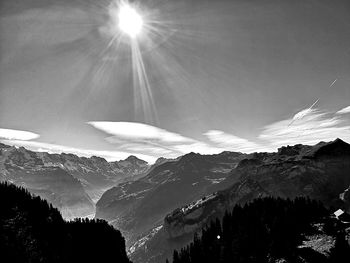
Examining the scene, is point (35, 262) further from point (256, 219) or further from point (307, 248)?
point (256, 219)

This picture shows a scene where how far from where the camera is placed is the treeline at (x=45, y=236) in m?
97.1

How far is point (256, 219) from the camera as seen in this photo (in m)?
195

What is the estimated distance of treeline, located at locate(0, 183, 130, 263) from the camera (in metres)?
97.1

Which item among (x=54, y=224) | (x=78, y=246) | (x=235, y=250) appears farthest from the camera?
(x=235, y=250)

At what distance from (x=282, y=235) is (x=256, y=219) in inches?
2503

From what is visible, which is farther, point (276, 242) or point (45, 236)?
point (276, 242)

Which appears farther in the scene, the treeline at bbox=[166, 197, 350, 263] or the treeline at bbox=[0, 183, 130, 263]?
the treeline at bbox=[166, 197, 350, 263]

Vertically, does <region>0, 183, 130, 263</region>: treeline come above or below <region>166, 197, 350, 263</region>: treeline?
above

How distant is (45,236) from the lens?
109 m

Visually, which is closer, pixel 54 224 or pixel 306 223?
pixel 54 224

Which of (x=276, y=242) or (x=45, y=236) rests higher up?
(x=45, y=236)

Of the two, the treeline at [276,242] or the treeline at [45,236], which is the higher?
the treeline at [45,236]

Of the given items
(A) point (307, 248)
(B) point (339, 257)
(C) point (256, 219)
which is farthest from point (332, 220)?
(C) point (256, 219)

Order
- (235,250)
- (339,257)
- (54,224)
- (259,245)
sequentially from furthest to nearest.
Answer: (235,250), (259,245), (54,224), (339,257)
